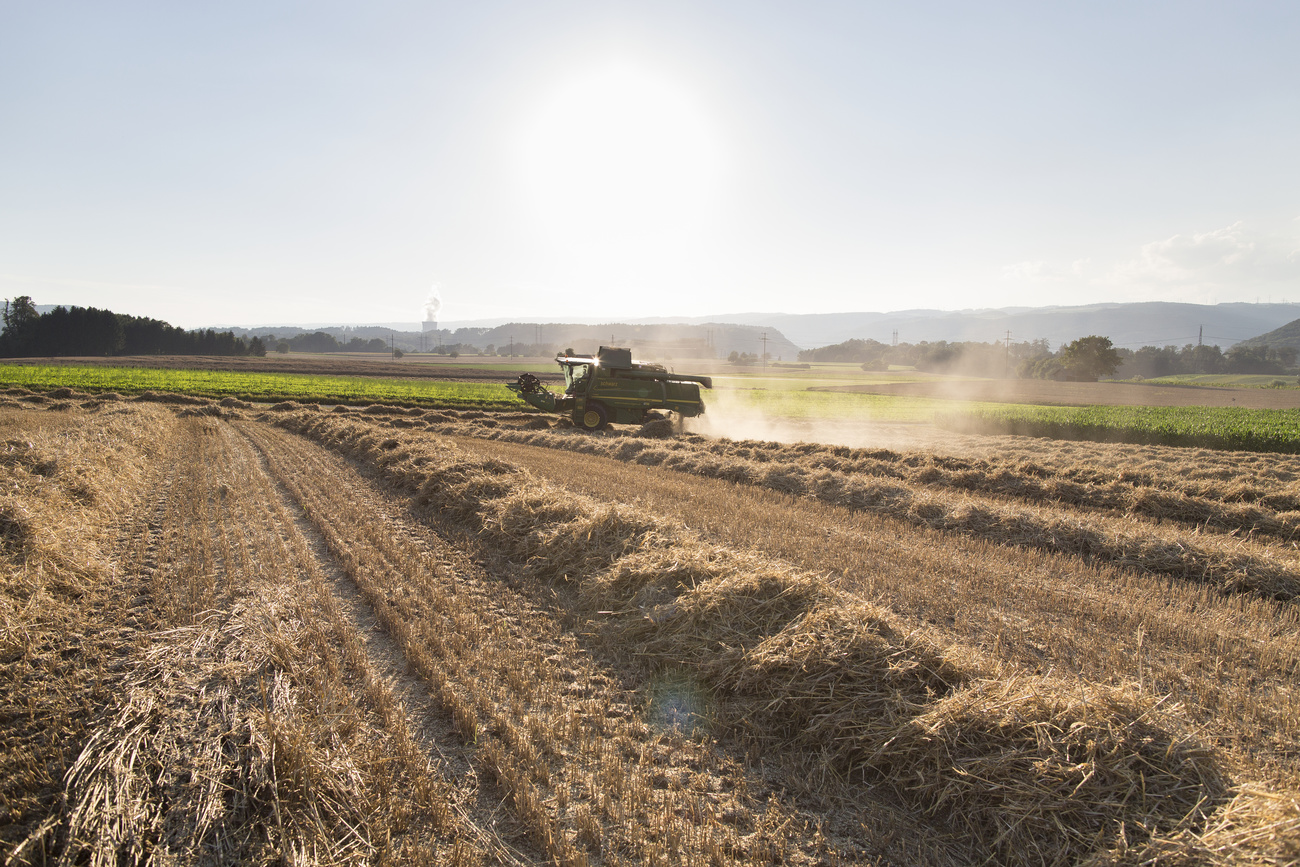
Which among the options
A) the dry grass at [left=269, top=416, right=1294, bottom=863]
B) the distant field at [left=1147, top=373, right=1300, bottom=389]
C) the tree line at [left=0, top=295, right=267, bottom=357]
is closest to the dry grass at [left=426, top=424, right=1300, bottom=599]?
the dry grass at [left=269, top=416, right=1294, bottom=863]

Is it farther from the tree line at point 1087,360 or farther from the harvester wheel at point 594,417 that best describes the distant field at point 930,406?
the tree line at point 1087,360

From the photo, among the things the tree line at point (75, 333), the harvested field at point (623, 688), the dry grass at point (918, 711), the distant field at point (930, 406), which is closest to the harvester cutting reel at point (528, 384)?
the distant field at point (930, 406)

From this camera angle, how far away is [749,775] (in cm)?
351

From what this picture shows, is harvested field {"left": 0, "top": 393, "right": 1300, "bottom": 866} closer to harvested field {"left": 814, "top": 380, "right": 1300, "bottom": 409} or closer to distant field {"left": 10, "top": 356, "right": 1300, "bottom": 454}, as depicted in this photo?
distant field {"left": 10, "top": 356, "right": 1300, "bottom": 454}

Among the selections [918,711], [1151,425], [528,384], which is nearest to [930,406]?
[1151,425]

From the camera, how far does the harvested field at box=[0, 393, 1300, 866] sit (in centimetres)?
289

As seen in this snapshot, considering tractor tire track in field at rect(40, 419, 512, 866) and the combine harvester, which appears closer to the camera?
tractor tire track in field at rect(40, 419, 512, 866)

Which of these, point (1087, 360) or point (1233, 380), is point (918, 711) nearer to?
point (1087, 360)

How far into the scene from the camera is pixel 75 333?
76.9 metres

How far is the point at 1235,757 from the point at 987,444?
759 inches

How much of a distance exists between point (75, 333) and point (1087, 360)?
394ft

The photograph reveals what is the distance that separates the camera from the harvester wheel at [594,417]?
863 inches

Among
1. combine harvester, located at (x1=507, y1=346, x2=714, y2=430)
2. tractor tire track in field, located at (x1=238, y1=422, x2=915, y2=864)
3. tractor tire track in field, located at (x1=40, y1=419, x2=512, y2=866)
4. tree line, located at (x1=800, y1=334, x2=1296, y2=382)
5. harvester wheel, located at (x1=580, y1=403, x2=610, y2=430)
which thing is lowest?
tractor tire track in field, located at (x1=238, y1=422, x2=915, y2=864)

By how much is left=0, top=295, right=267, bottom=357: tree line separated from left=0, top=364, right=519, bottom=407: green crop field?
48716mm
